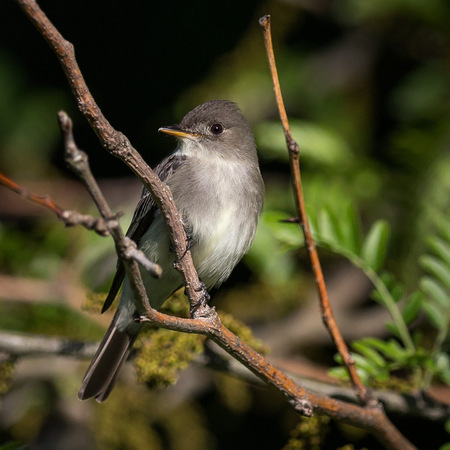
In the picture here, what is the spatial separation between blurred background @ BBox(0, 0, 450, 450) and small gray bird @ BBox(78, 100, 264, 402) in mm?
305

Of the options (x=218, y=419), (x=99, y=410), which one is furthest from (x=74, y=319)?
(x=218, y=419)

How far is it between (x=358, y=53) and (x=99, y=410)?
318 cm

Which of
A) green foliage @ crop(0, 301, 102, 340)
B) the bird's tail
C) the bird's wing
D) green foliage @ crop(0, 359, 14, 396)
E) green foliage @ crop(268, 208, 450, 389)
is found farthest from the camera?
green foliage @ crop(0, 301, 102, 340)

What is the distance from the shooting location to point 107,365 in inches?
135

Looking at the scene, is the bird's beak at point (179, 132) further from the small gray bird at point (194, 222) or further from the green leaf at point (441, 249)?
the green leaf at point (441, 249)

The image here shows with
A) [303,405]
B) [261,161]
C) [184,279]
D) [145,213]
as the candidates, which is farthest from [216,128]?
[303,405]

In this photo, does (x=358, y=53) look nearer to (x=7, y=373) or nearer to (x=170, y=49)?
(x=170, y=49)

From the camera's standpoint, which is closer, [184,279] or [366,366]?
[184,279]

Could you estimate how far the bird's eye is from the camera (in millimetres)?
3844

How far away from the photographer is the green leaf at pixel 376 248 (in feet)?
9.99

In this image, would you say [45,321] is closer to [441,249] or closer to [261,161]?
[261,161]

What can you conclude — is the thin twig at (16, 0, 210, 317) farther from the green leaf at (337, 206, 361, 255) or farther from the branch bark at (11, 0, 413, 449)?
the green leaf at (337, 206, 361, 255)

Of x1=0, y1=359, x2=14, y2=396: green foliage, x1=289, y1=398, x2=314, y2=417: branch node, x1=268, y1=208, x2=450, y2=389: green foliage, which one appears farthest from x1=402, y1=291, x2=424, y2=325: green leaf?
x1=0, y1=359, x2=14, y2=396: green foliage

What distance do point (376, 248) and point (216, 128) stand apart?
4.09 ft
